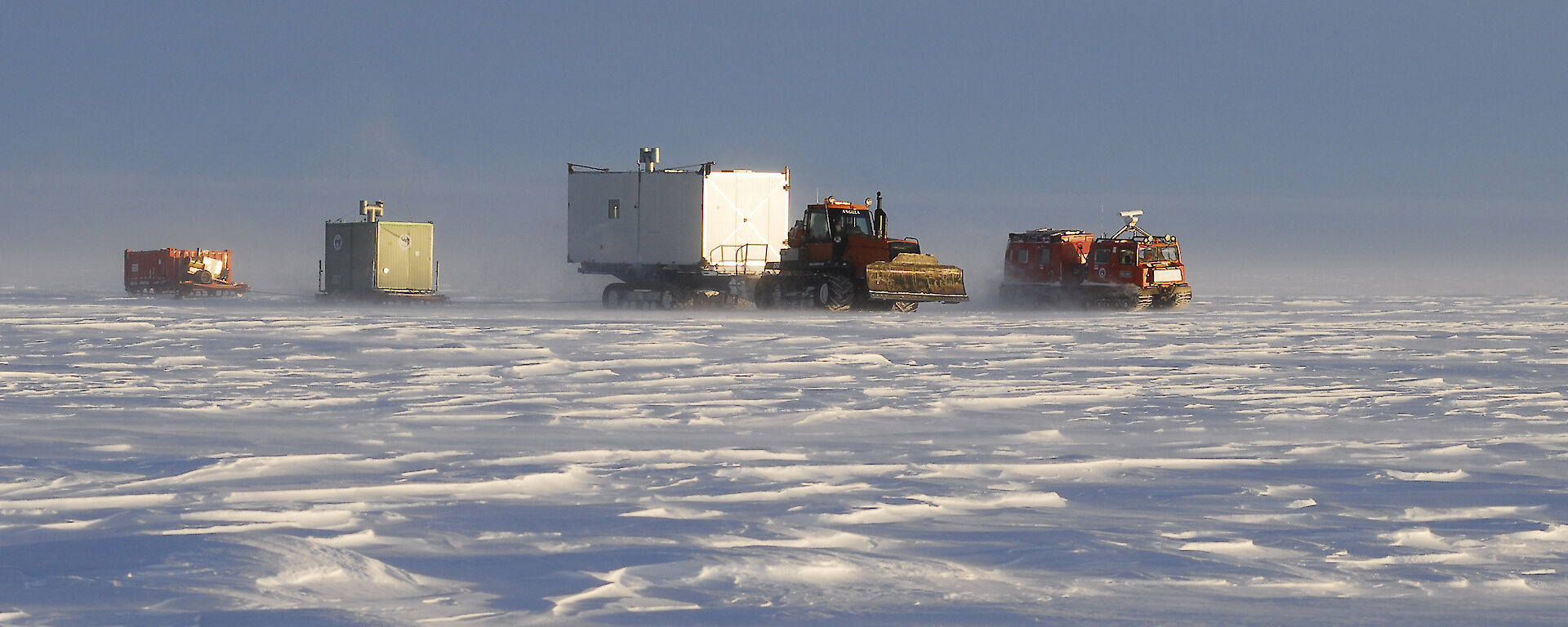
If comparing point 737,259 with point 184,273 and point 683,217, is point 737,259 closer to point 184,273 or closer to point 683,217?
point 683,217

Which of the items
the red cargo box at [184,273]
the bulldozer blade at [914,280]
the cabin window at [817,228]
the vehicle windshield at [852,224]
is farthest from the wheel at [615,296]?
the red cargo box at [184,273]

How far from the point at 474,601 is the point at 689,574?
3.11 feet

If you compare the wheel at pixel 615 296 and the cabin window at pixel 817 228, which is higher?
the cabin window at pixel 817 228

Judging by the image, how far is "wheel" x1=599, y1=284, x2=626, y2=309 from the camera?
3638 cm

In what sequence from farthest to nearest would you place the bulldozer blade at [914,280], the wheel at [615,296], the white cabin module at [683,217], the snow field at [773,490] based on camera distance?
the wheel at [615,296], the white cabin module at [683,217], the bulldozer blade at [914,280], the snow field at [773,490]

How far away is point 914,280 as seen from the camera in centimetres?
3288

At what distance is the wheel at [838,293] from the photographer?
3291cm

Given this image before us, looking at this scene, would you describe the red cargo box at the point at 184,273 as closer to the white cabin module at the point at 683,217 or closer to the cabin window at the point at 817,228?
the white cabin module at the point at 683,217

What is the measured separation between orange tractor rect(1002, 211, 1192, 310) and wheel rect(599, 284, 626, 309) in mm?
8772

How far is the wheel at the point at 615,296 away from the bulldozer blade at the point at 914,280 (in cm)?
666

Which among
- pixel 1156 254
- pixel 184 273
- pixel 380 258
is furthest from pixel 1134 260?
pixel 184 273

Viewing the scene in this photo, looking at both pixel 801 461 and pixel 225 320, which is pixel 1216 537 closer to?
pixel 801 461

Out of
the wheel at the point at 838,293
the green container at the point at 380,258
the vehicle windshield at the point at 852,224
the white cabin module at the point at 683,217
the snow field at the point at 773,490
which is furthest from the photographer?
the green container at the point at 380,258

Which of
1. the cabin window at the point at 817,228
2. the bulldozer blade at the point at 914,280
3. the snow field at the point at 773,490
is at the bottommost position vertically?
the snow field at the point at 773,490
